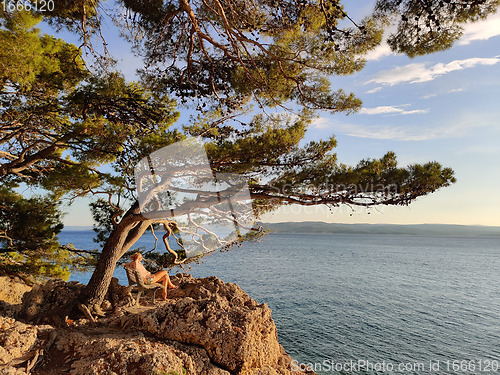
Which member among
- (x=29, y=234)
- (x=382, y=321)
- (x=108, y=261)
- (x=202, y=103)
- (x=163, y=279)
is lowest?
(x=382, y=321)

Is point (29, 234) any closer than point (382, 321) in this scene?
Yes

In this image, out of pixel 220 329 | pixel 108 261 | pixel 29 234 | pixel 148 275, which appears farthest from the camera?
pixel 29 234

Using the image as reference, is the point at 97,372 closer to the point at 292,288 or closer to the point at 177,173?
the point at 177,173

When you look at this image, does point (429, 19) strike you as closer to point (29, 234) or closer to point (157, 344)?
point (157, 344)

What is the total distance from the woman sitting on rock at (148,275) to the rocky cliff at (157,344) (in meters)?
0.94


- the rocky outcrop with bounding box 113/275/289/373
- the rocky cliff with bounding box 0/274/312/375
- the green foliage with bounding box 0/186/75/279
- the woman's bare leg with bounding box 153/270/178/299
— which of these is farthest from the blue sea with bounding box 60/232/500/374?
the green foliage with bounding box 0/186/75/279

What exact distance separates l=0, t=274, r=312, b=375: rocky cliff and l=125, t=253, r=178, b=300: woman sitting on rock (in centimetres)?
94

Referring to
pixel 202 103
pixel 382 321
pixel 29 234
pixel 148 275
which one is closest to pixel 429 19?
pixel 202 103

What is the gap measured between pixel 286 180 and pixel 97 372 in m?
4.80

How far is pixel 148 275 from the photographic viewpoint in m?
5.57

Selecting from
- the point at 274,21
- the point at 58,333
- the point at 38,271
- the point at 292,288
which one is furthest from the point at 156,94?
the point at 292,288

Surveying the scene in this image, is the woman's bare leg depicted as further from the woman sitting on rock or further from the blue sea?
the blue sea

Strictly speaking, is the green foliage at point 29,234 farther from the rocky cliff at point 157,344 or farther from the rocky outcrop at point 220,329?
the rocky outcrop at point 220,329

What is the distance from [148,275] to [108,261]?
91 centimetres
